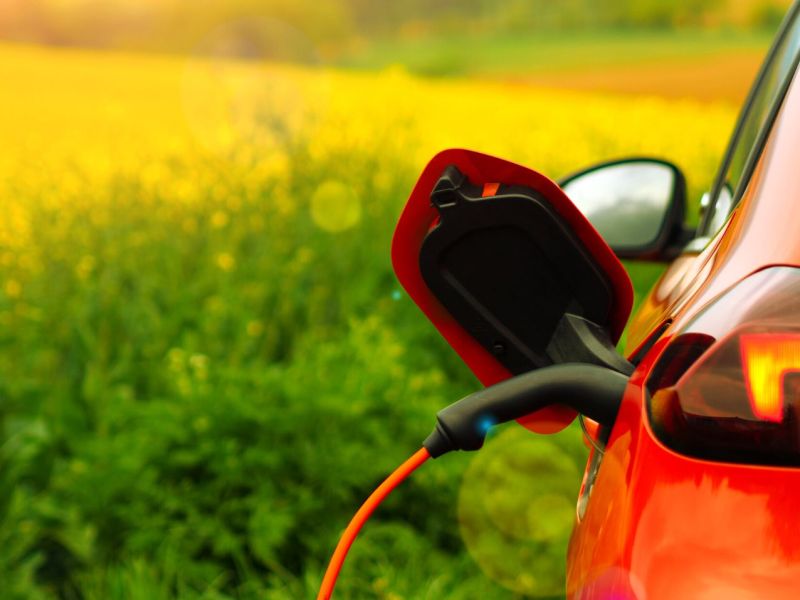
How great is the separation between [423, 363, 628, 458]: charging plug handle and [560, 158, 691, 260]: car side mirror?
93cm

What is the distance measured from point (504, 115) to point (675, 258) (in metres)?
9.02

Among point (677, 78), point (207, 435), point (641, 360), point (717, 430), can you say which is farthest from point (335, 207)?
point (677, 78)

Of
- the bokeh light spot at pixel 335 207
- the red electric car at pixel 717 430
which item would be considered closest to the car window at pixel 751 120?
the red electric car at pixel 717 430

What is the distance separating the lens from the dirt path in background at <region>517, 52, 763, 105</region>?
17.5 m

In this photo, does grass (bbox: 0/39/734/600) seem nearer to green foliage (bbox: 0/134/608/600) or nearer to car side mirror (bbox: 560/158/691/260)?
green foliage (bbox: 0/134/608/600)

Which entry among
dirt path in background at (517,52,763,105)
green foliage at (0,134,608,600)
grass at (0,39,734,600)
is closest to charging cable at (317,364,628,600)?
grass at (0,39,734,600)

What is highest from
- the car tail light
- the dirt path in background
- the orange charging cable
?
the car tail light

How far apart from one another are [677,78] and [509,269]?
18420mm

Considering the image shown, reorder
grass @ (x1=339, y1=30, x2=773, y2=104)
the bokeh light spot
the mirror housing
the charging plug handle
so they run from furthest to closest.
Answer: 1. grass @ (x1=339, y1=30, x2=773, y2=104)
2. the bokeh light spot
3. the mirror housing
4. the charging plug handle

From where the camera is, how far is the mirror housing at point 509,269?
1.30 metres

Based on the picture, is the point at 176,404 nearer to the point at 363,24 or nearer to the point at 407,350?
the point at 407,350

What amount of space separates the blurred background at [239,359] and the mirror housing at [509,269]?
3.54ft

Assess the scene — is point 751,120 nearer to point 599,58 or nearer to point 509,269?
point 509,269

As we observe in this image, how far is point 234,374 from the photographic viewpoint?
12.0 feet
